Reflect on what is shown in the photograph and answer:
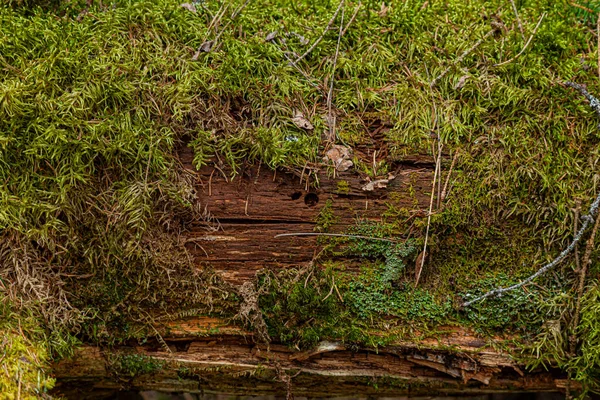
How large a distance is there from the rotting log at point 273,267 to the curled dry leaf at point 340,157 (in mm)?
46

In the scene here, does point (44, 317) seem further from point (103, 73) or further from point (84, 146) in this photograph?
point (103, 73)

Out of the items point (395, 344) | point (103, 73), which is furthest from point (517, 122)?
point (103, 73)

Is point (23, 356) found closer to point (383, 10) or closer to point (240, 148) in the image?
point (240, 148)

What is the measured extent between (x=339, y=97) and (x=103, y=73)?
4.41ft

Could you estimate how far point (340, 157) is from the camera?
294 cm

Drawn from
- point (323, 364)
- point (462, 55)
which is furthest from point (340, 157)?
point (323, 364)

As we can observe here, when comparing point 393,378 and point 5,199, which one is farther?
point 393,378

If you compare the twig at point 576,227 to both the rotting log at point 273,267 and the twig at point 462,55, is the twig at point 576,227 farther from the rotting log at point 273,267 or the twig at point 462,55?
the twig at point 462,55

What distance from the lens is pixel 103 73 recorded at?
2.83 m

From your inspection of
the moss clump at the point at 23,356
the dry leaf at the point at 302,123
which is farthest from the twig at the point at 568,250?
the moss clump at the point at 23,356

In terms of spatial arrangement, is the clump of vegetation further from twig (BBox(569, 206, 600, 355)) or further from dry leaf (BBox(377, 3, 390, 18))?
dry leaf (BBox(377, 3, 390, 18))

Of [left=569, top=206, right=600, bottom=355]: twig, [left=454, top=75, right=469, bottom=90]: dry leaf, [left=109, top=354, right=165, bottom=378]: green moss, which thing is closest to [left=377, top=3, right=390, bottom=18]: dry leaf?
[left=454, top=75, right=469, bottom=90]: dry leaf

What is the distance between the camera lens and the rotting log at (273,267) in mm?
2924

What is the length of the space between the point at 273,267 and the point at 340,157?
74 cm
